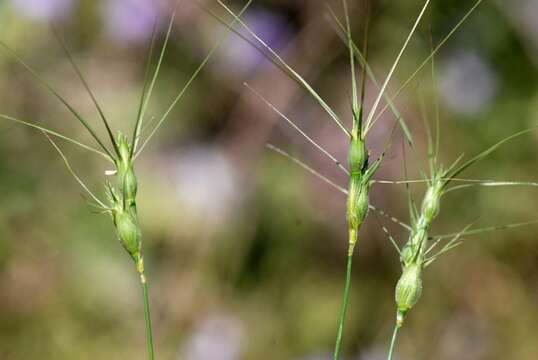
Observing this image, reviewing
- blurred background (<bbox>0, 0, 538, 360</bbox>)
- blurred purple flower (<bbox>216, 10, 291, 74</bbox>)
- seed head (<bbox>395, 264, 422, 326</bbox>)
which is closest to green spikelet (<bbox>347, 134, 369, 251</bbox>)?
seed head (<bbox>395, 264, 422, 326</bbox>)

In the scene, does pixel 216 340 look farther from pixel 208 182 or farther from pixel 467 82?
pixel 467 82

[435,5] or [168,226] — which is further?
[168,226]

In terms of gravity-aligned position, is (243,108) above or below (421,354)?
above

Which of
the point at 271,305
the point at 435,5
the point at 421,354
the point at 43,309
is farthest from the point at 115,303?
the point at 435,5

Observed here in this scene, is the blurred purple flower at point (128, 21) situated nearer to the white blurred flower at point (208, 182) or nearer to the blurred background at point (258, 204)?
the blurred background at point (258, 204)

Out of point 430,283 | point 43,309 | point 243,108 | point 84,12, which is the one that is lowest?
point 43,309

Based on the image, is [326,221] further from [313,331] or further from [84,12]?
[84,12]
